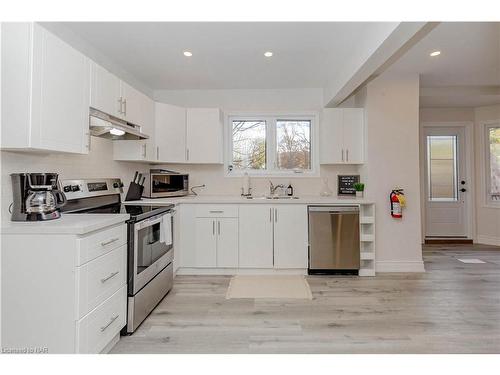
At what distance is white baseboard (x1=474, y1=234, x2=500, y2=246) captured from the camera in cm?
472

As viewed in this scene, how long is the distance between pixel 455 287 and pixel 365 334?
1562 millimetres

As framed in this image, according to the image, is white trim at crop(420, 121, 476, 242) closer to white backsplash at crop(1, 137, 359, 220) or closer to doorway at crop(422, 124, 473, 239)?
doorway at crop(422, 124, 473, 239)

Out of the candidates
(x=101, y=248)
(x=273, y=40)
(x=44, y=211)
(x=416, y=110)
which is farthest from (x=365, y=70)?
(x=44, y=211)

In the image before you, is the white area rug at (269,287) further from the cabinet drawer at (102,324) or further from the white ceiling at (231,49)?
the white ceiling at (231,49)

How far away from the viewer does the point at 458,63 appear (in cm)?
320

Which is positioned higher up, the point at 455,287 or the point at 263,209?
the point at 263,209

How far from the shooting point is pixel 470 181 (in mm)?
4902

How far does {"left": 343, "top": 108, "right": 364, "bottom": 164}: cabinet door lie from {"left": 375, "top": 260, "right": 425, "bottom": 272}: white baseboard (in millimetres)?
1312

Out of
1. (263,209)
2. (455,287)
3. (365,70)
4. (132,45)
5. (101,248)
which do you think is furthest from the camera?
(263,209)

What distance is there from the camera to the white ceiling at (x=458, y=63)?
2523 millimetres

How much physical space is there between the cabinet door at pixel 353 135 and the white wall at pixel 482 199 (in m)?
2.76

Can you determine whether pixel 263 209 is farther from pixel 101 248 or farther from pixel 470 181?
pixel 470 181

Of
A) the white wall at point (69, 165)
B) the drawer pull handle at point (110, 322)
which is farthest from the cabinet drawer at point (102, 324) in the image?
the white wall at point (69, 165)

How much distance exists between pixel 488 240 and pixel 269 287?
4281 mm
